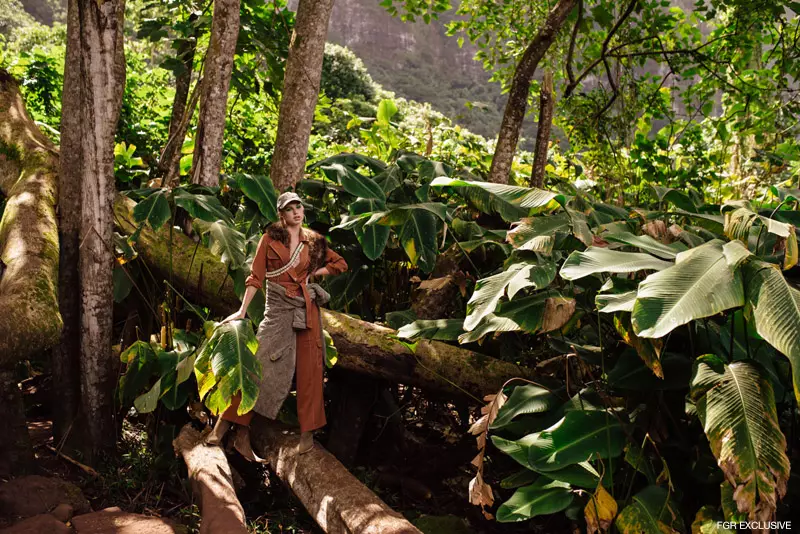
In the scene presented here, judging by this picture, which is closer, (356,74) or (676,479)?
(676,479)

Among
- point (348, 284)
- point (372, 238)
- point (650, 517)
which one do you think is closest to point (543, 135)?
point (348, 284)

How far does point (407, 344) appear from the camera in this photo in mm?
4129

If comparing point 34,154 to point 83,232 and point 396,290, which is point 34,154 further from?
point 396,290

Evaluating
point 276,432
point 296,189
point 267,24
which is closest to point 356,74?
point 267,24

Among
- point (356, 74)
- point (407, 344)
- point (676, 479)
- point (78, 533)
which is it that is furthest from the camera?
point (356, 74)

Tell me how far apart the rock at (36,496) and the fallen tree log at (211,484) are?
23.9 inches

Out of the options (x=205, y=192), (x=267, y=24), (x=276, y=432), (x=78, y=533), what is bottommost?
(x=78, y=533)

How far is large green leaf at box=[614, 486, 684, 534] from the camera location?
262cm

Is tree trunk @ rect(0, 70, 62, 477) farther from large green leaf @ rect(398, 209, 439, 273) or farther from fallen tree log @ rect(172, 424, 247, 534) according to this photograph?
large green leaf @ rect(398, 209, 439, 273)

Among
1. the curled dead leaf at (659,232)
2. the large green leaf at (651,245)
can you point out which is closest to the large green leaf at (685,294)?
the large green leaf at (651,245)

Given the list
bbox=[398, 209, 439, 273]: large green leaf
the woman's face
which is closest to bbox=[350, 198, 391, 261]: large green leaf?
bbox=[398, 209, 439, 273]: large green leaf

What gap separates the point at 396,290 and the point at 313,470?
2165 millimetres

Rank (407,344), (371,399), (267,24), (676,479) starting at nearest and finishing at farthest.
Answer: (676,479) → (407,344) → (371,399) → (267,24)

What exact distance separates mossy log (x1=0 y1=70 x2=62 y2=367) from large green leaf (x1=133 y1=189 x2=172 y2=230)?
1.86 ft
